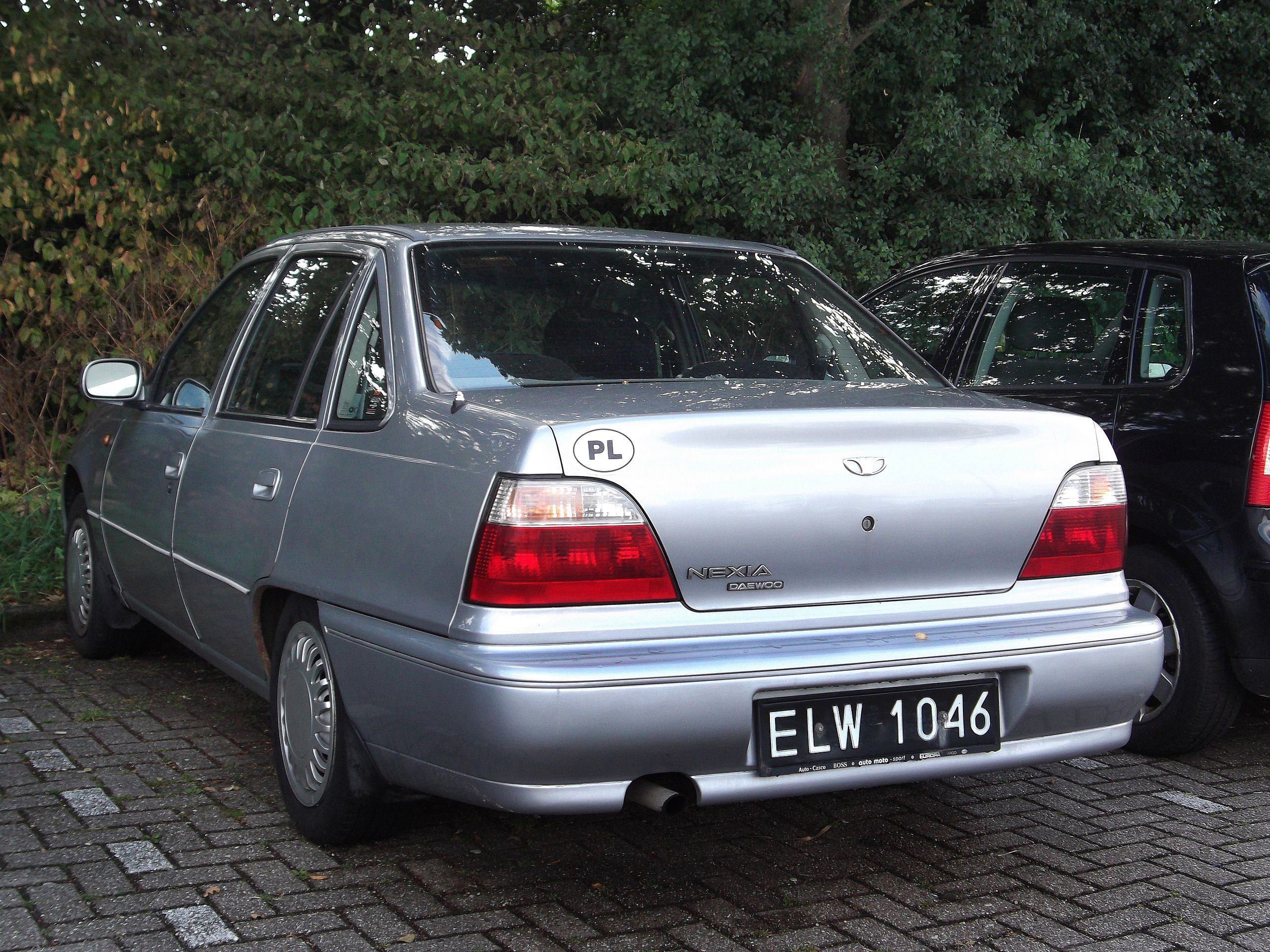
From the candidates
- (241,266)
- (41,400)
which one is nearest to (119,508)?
(241,266)

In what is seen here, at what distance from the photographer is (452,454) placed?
2.95 m

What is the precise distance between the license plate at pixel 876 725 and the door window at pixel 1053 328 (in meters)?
2.15

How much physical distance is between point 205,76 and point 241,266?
5.46m

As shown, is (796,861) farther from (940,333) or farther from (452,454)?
(940,333)

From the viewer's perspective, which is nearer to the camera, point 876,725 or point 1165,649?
point 876,725

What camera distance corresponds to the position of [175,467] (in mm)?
4453

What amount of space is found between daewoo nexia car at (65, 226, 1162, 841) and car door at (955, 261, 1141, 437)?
1157mm

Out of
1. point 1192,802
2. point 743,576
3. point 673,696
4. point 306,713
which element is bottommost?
point 1192,802

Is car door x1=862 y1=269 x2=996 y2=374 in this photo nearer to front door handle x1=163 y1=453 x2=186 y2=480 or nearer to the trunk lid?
the trunk lid

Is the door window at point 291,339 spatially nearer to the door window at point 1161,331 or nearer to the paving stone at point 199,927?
the paving stone at point 199,927

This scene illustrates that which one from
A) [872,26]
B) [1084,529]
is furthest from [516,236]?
[872,26]

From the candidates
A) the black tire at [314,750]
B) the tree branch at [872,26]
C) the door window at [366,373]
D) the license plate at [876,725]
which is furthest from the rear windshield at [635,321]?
the tree branch at [872,26]

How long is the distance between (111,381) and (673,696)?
3107mm

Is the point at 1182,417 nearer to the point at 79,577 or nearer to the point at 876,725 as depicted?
the point at 876,725
